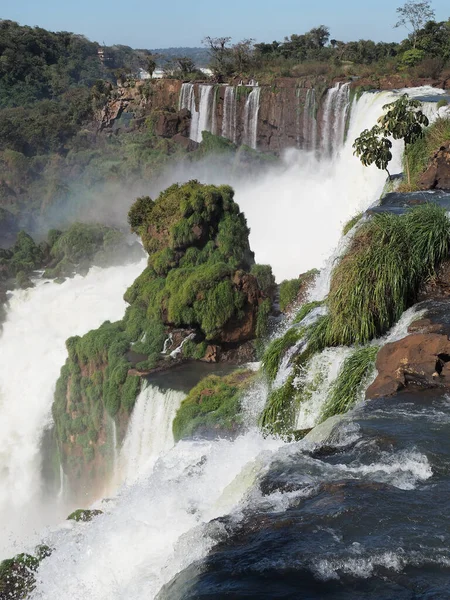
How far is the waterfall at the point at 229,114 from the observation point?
44.6 meters

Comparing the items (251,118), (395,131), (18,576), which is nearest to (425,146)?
(395,131)

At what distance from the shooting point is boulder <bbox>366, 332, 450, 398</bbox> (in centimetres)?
916

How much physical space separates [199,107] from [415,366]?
4084 cm

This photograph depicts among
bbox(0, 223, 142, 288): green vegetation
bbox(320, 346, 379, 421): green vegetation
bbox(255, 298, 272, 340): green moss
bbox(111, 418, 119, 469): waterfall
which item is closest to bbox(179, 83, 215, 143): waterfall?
bbox(0, 223, 142, 288): green vegetation

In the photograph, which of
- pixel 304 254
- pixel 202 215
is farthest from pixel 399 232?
pixel 304 254

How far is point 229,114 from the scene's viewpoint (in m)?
45.1

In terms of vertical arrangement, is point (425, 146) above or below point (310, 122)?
below

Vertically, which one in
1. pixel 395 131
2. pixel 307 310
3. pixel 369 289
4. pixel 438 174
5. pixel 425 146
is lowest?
pixel 307 310

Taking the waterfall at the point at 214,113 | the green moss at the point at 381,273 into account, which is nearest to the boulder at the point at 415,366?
the green moss at the point at 381,273

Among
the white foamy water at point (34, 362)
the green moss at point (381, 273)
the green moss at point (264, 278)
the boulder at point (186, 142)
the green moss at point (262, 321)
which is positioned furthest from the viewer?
the boulder at point (186, 142)

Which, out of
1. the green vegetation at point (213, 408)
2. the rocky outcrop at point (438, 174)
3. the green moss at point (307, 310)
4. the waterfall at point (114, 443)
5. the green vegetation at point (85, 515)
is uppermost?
the rocky outcrop at point (438, 174)

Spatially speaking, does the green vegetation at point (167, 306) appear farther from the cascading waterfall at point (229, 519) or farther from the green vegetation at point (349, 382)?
the green vegetation at point (349, 382)

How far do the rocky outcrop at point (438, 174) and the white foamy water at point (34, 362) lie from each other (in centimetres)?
1198

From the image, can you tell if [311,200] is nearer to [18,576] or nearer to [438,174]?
[438,174]
